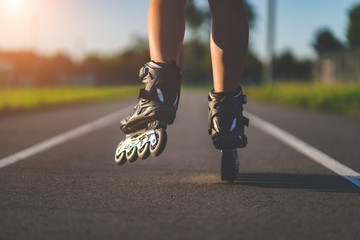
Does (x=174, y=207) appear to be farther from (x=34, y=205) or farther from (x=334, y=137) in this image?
(x=334, y=137)

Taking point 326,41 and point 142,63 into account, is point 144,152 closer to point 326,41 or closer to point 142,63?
point 142,63

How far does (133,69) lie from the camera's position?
326 ft

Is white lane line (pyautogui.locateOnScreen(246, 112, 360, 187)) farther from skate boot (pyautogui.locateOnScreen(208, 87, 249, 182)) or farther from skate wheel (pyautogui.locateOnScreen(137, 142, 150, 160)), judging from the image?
skate wheel (pyautogui.locateOnScreen(137, 142, 150, 160))

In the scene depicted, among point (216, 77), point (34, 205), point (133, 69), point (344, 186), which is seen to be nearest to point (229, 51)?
point (216, 77)

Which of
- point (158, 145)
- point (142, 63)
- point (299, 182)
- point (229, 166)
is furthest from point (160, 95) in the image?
point (142, 63)

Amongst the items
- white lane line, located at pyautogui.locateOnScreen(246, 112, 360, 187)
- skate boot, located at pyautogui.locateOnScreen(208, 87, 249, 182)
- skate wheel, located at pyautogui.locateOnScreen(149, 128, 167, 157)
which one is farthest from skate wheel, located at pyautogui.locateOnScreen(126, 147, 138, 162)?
white lane line, located at pyautogui.locateOnScreen(246, 112, 360, 187)

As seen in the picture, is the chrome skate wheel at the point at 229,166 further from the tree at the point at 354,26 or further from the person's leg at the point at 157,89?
the tree at the point at 354,26

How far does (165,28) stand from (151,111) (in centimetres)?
55

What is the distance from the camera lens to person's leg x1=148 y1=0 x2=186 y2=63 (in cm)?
270

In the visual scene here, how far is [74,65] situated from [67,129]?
97.8 metres

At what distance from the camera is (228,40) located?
9.11ft

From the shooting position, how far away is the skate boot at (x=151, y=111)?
8.05 ft

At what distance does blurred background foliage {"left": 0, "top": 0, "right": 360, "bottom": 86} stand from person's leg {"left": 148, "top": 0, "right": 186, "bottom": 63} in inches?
2157

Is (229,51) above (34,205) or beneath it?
above
